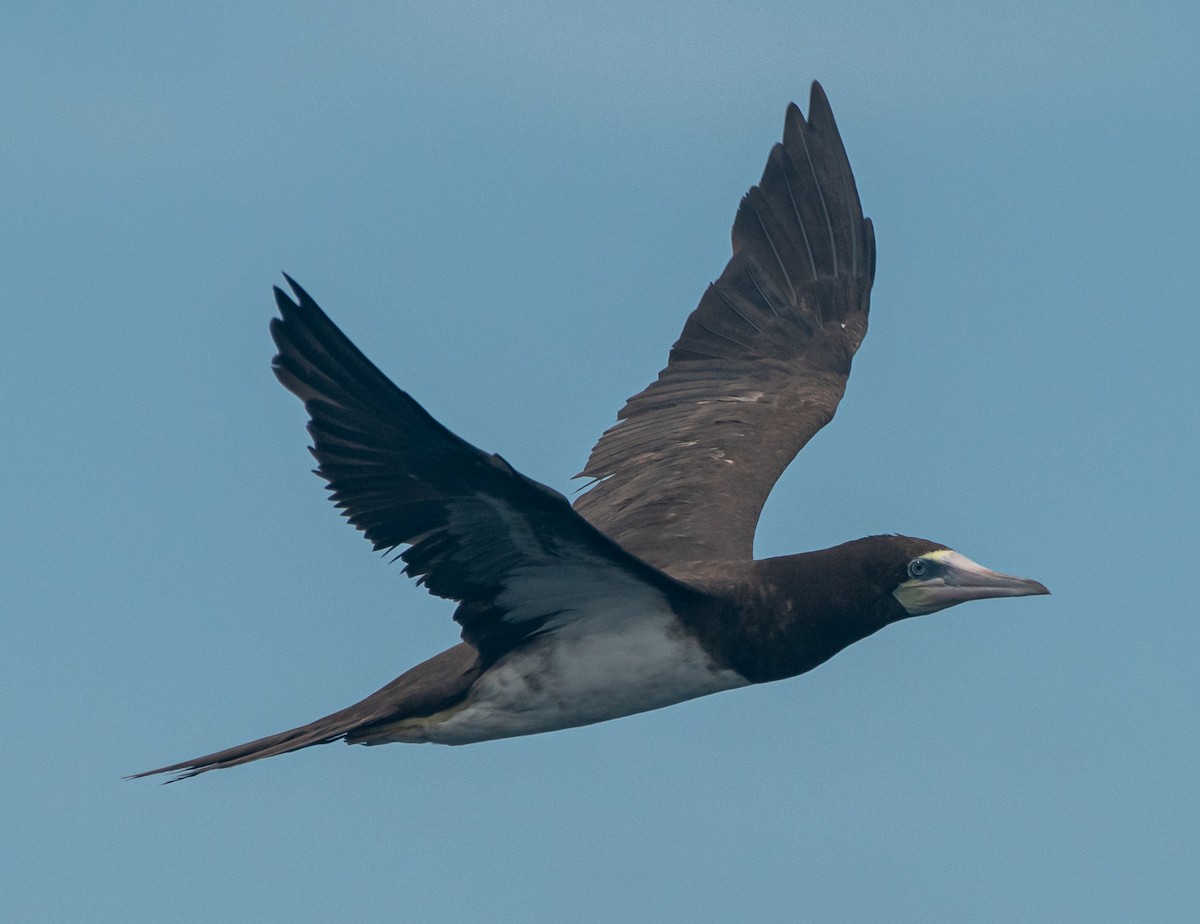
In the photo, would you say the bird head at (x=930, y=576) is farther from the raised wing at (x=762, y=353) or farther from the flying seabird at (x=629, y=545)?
the raised wing at (x=762, y=353)

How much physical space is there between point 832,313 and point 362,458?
293 inches

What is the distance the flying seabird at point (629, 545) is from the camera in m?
→ 11.4

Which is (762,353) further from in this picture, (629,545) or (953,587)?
(953,587)

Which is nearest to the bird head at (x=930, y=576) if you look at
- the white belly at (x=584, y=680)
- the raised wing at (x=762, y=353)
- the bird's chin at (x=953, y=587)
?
the bird's chin at (x=953, y=587)

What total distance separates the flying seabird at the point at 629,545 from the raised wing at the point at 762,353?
0.08 feet

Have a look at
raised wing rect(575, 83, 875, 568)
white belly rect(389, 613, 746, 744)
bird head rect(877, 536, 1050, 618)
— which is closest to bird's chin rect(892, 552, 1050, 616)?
bird head rect(877, 536, 1050, 618)

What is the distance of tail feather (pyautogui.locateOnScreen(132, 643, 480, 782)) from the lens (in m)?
12.9

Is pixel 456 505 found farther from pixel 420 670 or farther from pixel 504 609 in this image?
pixel 420 670

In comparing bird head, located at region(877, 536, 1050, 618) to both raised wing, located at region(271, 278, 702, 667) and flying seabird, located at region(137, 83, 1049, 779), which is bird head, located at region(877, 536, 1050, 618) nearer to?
flying seabird, located at region(137, 83, 1049, 779)

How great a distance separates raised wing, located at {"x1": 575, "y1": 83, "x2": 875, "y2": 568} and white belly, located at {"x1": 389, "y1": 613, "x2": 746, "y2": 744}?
99.8 inches

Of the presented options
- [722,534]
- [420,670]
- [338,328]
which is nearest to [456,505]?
[338,328]

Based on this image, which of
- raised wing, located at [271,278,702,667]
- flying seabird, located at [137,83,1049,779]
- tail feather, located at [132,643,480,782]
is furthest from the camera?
tail feather, located at [132,643,480,782]

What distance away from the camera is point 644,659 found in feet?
43.0

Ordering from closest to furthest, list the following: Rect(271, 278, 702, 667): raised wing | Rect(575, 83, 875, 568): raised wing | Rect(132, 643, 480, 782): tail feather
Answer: Rect(271, 278, 702, 667): raised wing, Rect(132, 643, 480, 782): tail feather, Rect(575, 83, 875, 568): raised wing
